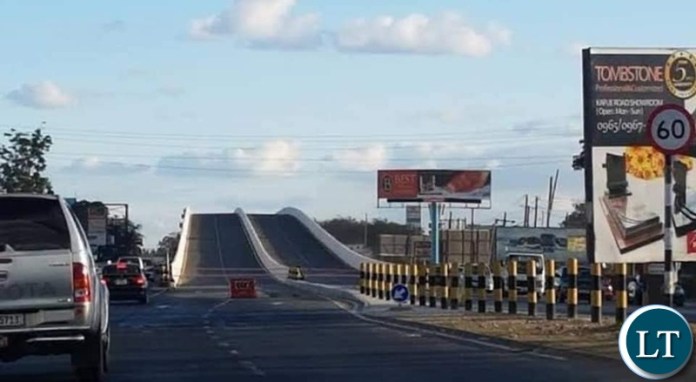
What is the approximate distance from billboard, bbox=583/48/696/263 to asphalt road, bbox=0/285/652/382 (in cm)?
460

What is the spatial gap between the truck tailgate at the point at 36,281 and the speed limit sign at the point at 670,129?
24.1 feet

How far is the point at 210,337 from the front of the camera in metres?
29.8

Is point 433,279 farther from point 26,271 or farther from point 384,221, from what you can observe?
point 384,221

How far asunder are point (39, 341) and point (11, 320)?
371mm

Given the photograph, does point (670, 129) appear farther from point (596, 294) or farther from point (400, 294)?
point (400, 294)

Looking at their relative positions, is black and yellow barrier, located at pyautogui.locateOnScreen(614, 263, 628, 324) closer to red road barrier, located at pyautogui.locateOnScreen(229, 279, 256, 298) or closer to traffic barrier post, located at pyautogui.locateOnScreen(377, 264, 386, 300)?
traffic barrier post, located at pyautogui.locateOnScreen(377, 264, 386, 300)

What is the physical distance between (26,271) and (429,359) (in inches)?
314

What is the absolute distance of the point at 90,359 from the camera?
1739cm

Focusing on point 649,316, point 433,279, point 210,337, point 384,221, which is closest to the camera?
point 649,316

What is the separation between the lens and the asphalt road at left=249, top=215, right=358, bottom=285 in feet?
338

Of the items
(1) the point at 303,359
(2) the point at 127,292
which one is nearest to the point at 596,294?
(1) the point at 303,359

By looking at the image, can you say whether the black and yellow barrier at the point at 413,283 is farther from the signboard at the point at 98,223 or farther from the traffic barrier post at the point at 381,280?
the signboard at the point at 98,223

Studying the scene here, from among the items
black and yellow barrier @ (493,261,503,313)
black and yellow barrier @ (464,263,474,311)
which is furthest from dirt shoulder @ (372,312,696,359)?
black and yellow barrier @ (464,263,474,311)

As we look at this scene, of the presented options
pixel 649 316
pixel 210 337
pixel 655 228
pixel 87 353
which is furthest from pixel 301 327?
pixel 649 316
